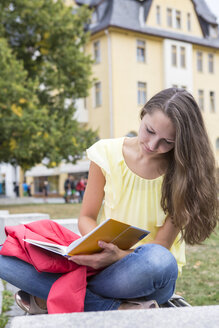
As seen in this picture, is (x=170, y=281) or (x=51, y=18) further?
(x=51, y=18)

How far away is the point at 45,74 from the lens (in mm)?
16969

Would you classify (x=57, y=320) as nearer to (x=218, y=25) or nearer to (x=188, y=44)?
(x=188, y=44)

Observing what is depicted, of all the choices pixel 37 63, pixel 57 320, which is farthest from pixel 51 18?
pixel 57 320

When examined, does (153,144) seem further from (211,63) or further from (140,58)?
(211,63)

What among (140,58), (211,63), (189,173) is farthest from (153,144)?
(211,63)

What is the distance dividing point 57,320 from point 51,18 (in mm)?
16318

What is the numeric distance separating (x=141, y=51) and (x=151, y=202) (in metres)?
25.3

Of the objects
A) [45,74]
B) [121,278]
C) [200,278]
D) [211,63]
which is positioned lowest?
[200,278]

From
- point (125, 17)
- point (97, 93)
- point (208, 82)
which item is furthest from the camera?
point (208, 82)

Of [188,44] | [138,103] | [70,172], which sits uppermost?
[188,44]

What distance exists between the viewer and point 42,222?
93.8 inches

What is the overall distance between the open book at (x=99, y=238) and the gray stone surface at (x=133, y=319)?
1.89ft

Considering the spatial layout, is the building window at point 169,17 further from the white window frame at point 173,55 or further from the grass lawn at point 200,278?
the grass lawn at point 200,278

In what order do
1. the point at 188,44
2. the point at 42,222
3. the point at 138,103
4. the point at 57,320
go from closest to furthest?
the point at 57,320, the point at 42,222, the point at 138,103, the point at 188,44
